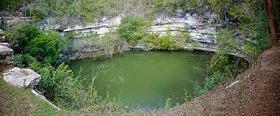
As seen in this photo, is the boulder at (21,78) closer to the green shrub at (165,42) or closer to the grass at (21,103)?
the grass at (21,103)

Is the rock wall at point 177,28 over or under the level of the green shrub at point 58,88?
over

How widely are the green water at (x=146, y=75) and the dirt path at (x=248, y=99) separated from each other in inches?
266

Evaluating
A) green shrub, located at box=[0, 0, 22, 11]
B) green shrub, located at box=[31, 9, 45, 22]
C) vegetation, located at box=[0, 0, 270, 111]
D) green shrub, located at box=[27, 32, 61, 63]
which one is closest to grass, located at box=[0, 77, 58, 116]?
vegetation, located at box=[0, 0, 270, 111]

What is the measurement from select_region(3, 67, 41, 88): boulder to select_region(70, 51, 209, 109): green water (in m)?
5.84

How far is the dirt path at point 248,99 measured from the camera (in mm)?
13498

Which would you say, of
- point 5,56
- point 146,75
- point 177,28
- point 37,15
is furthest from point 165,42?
point 5,56

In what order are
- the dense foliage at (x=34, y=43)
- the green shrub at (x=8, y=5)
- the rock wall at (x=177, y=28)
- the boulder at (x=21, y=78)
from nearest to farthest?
1. the boulder at (x=21, y=78)
2. the dense foliage at (x=34, y=43)
3. the green shrub at (x=8, y=5)
4. the rock wall at (x=177, y=28)

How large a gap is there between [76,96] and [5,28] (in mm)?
12504

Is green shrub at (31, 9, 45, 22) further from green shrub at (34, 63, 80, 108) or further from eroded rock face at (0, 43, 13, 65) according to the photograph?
eroded rock face at (0, 43, 13, 65)

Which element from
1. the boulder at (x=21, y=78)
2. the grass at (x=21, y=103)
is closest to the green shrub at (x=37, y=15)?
the boulder at (x=21, y=78)

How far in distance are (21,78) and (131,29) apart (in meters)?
18.4

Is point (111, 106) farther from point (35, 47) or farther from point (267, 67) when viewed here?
point (35, 47)

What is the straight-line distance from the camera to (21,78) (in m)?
17.9


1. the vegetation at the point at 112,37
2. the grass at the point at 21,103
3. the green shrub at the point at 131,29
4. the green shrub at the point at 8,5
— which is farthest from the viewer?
the green shrub at the point at 131,29
